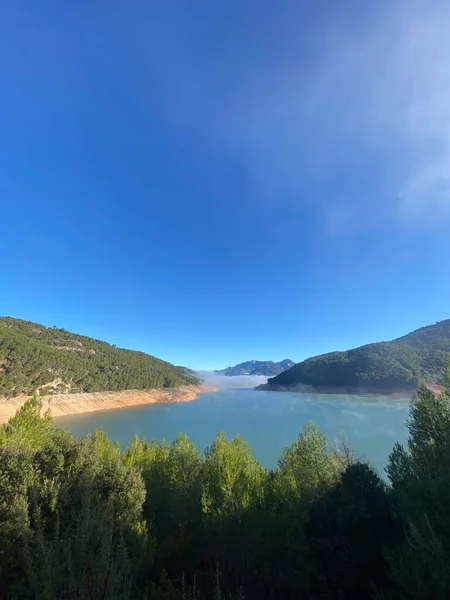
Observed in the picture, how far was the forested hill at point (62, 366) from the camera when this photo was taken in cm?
8800

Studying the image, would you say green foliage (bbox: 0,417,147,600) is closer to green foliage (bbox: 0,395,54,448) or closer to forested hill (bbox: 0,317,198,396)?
green foliage (bbox: 0,395,54,448)

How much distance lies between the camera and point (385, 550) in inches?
545

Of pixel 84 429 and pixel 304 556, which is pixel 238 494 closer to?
pixel 304 556

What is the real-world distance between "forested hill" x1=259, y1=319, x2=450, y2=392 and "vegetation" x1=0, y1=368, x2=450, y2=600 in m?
104

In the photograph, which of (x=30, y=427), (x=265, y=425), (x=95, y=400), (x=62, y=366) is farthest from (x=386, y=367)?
(x=30, y=427)

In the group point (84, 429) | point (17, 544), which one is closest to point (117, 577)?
point (17, 544)

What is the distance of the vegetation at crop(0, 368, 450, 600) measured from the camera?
9234mm

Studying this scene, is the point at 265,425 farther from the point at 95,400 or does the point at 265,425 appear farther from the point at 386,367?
the point at 386,367

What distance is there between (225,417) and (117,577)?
290ft

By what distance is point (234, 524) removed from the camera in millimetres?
16188

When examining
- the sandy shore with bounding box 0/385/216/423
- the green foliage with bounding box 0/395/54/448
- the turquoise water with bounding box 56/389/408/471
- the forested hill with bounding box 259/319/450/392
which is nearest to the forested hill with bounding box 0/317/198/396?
the sandy shore with bounding box 0/385/216/423

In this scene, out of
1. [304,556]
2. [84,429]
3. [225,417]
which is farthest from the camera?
[225,417]

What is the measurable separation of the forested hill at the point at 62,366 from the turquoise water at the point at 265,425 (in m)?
16.2

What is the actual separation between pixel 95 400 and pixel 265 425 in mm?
61040
